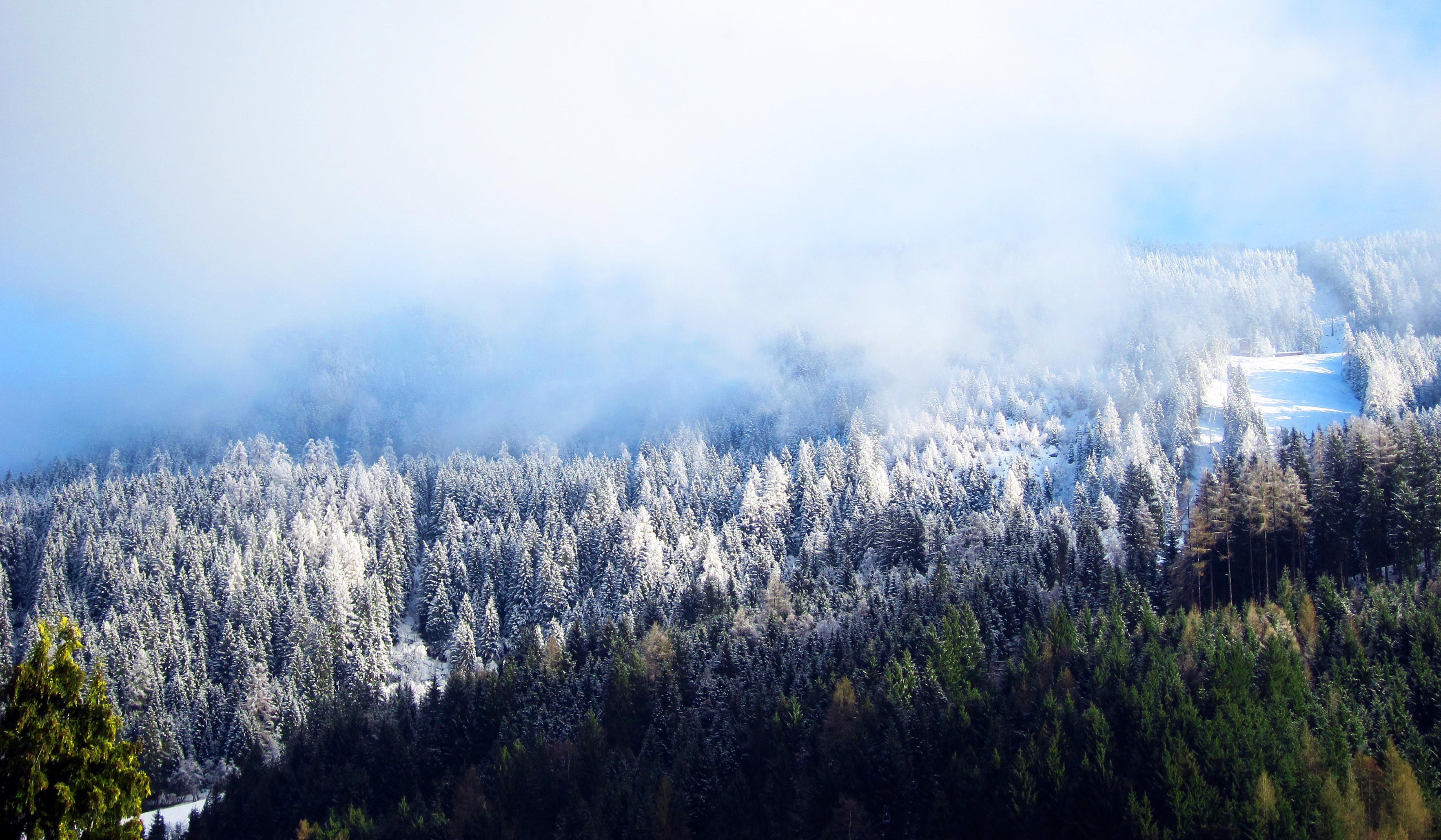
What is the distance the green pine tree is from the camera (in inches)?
703

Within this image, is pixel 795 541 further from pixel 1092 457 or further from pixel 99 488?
pixel 99 488

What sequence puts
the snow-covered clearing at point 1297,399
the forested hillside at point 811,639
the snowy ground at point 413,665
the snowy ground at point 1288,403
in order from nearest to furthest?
the forested hillside at point 811,639 < the snowy ground at point 413,665 < the snowy ground at point 1288,403 < the snow-covered clearing at point 1297,399

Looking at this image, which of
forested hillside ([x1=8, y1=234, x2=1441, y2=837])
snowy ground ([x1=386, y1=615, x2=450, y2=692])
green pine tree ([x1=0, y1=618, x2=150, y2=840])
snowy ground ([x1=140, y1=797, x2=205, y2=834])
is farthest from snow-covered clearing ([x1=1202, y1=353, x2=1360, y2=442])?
green pine tree ([x1=0, y1=618, x2=150, y2=840])

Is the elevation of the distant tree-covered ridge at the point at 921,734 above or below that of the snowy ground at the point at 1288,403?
below

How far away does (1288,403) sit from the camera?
586 feet

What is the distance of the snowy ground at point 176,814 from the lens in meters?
81.4

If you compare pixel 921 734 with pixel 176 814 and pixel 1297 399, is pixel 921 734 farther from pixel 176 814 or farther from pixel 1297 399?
pixel 1297 399

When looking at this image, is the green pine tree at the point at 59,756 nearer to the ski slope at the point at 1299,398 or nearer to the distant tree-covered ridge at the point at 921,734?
the distant tree-covered ridge at the point at 921,734

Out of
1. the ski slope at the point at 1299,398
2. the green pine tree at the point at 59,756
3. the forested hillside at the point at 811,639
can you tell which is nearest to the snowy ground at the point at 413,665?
the forested hillside at the point at 811,639

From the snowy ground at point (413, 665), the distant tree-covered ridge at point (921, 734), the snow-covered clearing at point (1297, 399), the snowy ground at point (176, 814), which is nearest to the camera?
the distant tree-covered ridge at point (921, 734)

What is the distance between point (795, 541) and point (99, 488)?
164m

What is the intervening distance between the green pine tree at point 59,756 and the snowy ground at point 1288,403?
160 m

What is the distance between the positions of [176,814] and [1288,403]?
19881cm

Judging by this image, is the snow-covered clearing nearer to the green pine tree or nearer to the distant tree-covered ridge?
the distant tree-covered ridge
